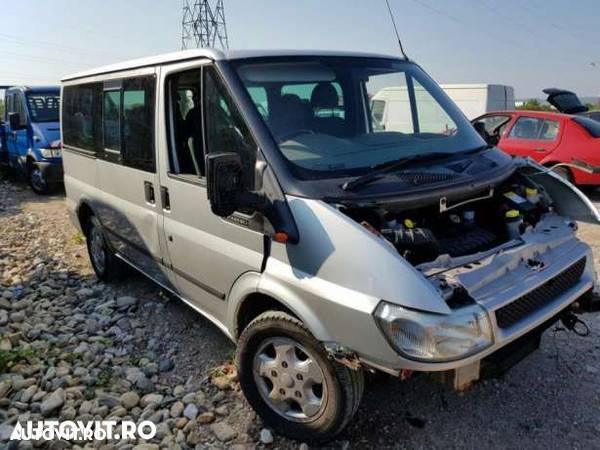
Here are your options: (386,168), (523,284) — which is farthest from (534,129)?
(523,284)

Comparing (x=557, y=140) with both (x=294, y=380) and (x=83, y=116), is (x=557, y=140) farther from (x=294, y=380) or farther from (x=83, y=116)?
(x=294, y=380)

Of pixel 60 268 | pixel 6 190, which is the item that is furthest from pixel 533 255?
pixel 6 190

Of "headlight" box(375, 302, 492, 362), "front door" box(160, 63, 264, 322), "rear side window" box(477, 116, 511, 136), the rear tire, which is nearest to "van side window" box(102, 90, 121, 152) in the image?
"front door" box(160, 63, 264, 322)

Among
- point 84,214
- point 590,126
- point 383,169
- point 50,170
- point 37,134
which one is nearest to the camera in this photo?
point 383,169

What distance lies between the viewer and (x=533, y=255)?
109 inches

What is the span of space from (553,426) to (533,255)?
105 centimetres

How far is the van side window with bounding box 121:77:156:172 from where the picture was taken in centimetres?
366

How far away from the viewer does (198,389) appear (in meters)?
3.37

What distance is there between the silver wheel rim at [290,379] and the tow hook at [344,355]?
20 cm

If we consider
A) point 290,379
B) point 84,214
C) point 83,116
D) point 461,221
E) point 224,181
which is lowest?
point 290,379

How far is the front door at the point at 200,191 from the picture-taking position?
2896mm

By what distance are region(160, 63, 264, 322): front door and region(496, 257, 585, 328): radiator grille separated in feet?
4.24

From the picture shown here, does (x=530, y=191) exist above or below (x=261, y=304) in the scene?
above

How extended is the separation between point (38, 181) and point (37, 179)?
5 centimetres
